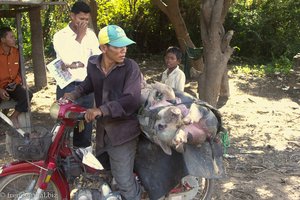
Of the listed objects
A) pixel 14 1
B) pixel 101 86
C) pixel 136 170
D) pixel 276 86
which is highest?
pixel 14 1

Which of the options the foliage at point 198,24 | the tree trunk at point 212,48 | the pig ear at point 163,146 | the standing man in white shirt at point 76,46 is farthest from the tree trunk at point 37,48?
the pig ear at point 163,146

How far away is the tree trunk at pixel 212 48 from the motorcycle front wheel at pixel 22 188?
2.77 m

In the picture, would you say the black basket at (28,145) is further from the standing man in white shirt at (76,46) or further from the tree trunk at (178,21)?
the tree trunk at (178,21)

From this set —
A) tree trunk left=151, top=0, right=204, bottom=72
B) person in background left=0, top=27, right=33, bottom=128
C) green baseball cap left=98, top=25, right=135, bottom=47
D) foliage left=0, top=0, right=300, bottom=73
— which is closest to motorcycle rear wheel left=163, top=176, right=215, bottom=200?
green baseball cap left=98, top=25, right=135, bottom=47

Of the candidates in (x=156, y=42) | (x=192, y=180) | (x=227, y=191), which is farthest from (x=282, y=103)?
(x=156, y=42)

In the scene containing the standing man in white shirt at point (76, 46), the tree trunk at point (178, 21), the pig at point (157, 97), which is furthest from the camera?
the tree trunk at point (178, 21)

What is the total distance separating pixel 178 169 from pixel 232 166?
5.95 feet

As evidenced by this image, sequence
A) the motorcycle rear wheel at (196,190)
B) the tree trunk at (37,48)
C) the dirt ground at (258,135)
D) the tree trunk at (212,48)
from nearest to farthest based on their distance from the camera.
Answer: the motorcycle rear wheel at (196,190), the dirt ground at (258,135), the tree trunk at (212,48), the tree trunk at (37,48)

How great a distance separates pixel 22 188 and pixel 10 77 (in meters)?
2.87

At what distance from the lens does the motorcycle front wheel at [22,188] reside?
3.24m

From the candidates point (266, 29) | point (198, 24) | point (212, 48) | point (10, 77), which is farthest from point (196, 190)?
point (266, 29)

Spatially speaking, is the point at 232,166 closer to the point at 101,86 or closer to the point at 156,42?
the point at 101,86

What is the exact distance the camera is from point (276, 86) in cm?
939

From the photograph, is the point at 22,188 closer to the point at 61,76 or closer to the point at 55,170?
the point at 55,170
